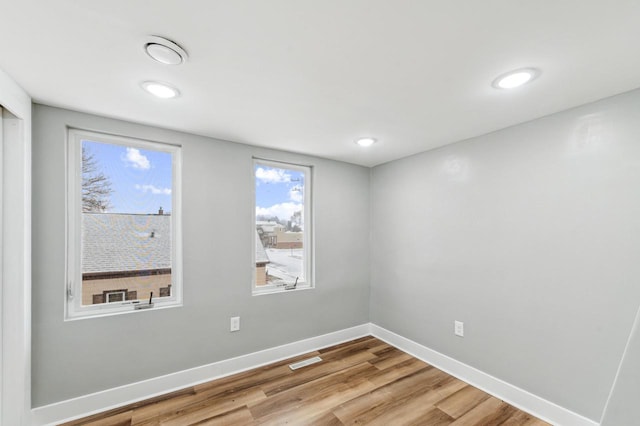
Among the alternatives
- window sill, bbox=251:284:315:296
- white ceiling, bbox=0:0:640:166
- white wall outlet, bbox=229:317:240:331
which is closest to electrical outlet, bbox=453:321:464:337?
window sill, bbox=251:284:315:296

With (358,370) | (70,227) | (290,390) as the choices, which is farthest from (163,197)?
(358,370)

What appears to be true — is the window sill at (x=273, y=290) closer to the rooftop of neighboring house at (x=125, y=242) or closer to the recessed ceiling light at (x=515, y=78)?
the rooftop of neighboring house at (x=125, y=242)

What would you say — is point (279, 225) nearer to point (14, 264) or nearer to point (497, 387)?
point (14, 264)

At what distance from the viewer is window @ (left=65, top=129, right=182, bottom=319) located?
2.13m

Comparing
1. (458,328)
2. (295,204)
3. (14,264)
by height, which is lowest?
(458,328)

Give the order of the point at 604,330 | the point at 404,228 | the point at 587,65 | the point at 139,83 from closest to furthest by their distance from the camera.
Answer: the point at 587,65 < the point at 139,83 < the point at 604,330 < the point at 404,228

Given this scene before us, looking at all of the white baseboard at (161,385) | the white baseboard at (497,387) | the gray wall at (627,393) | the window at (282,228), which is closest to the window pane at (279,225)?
the window at (282,228)

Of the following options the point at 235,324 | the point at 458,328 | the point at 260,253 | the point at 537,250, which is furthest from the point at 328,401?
the point at 537,250

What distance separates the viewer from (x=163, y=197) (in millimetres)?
2451

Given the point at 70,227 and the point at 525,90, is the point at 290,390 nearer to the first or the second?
the point at 70,227

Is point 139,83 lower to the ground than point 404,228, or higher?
higher

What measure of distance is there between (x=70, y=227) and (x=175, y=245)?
2.35 ft

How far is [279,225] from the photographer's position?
3.14 m

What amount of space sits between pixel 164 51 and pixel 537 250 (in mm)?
2750
